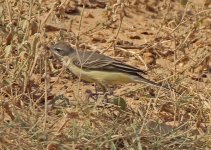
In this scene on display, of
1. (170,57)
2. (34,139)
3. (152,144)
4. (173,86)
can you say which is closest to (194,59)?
(170,57)

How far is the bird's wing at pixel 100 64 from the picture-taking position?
23.1 ft

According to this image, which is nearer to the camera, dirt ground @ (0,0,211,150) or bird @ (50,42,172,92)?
dirt ground @ (0,0,211,150)

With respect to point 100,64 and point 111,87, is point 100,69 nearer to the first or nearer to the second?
point 100,64

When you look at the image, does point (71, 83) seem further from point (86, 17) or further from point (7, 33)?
point (86, 17)

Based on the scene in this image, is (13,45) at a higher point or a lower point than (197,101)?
higher

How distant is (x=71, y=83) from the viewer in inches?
297

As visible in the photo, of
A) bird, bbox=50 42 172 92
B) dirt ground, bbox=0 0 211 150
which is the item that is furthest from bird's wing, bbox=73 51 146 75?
dirt ground, bbox=0 0 211 150

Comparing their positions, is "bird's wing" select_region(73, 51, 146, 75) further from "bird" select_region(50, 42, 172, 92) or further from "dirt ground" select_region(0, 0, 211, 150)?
"dirt ground" select_region(0, 0, 211, 150)

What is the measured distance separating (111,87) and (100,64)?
583mm

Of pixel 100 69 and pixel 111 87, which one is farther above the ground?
pixel 100 69

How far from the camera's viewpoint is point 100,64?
7.20 metres

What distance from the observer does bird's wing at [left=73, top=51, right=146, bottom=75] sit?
23.1 feet

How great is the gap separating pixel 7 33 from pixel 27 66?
882 mm

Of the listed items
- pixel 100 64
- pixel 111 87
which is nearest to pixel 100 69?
pixel 100 64
